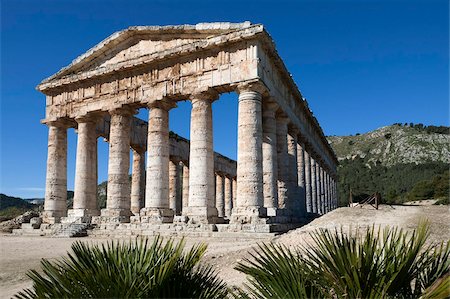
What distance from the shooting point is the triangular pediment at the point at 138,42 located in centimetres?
1991

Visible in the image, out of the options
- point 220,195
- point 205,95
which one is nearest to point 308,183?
point 220,195

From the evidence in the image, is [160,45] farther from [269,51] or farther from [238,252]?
[238,252]

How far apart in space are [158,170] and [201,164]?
110 inches

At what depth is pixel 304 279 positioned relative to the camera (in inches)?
113

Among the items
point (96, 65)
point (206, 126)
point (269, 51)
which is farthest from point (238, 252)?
point (96, 65)

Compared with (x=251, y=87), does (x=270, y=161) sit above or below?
below

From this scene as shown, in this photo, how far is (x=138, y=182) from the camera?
98.5ft

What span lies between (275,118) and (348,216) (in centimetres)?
1006

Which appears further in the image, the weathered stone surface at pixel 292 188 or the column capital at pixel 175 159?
the column capital at pixel 175 159

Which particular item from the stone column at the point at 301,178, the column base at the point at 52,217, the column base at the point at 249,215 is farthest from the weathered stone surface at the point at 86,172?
the stone column at the point at 301,178

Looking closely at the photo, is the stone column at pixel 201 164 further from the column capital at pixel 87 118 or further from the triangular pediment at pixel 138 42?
the column capital at pixel 87 118

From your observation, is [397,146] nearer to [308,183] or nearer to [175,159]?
[308,183]

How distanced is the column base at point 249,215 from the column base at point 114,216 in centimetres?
717

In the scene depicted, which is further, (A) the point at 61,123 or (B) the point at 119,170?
(A) the point at 61,123
